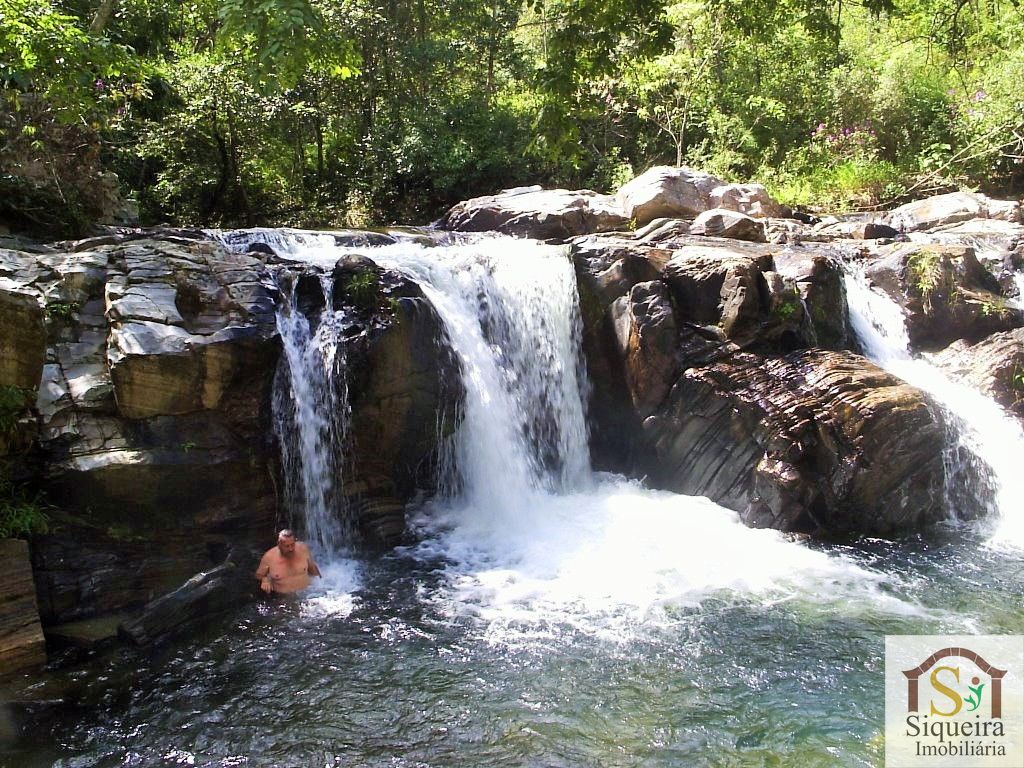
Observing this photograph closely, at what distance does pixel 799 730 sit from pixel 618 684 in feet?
4.01

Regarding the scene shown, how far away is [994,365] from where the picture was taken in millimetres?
10023

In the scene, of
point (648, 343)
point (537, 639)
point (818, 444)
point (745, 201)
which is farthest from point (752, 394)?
point (745, 201)

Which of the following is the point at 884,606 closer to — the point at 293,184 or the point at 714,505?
the point at 714,505

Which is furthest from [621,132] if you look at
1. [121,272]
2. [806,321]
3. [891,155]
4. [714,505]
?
[121,272]

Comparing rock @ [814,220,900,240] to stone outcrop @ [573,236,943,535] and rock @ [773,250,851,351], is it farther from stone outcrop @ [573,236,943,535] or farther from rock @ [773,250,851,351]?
stone outcrop @ [573,236,943,535]

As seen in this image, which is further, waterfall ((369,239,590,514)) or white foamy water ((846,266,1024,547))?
waterfall ((369,239,590,514))

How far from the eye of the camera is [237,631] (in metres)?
6.21

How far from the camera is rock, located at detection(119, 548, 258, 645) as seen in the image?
6.00 m

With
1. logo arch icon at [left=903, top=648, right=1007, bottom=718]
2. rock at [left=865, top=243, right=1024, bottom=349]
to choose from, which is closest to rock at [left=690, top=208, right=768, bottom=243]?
rock at [left=865, top=243, right=1024, bottom=349]

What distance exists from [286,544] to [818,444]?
565cm

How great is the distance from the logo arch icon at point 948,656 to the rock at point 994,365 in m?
5.24

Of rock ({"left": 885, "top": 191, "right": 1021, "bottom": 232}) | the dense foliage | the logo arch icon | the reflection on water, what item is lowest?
the logo arch icon

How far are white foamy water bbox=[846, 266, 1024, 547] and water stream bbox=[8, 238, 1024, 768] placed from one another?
0.57m

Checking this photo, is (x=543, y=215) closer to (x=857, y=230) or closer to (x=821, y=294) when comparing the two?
(x=821, y=294)
